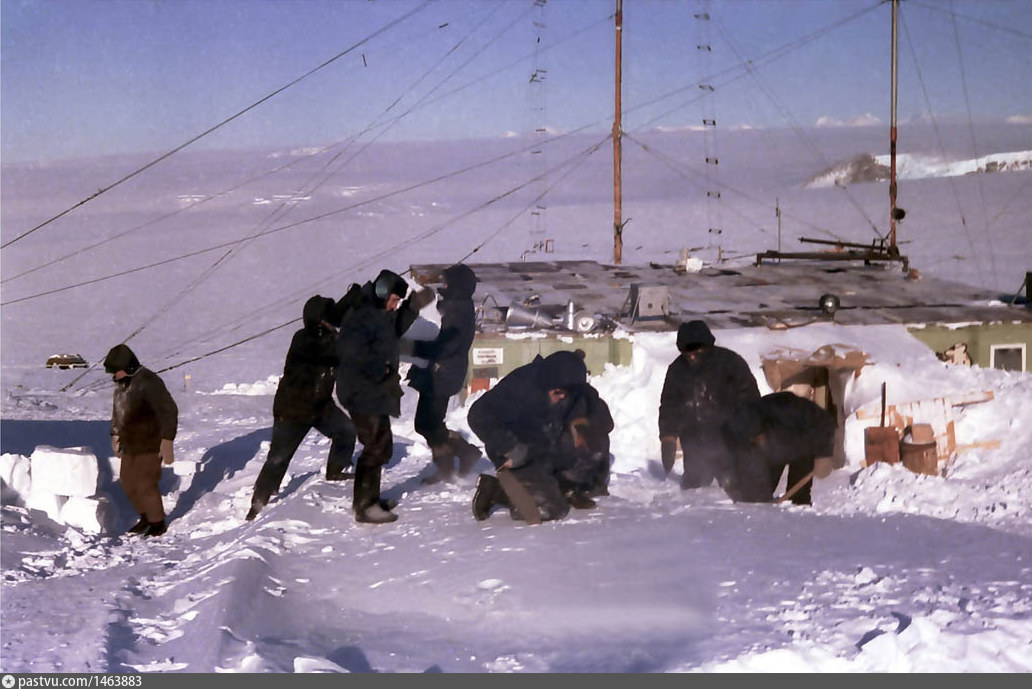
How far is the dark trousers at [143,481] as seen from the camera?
342 inches

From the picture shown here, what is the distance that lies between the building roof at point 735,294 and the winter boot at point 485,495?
9.07 m

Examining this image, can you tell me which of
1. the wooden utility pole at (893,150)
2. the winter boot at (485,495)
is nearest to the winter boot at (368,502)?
the winter boot at (485,495)

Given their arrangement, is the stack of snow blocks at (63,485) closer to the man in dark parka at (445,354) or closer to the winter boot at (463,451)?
the man in dark parka at (445,354)

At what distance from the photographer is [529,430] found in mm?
8047

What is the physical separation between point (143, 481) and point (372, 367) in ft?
7.53

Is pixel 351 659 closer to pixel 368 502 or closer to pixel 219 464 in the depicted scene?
pixel 368 502

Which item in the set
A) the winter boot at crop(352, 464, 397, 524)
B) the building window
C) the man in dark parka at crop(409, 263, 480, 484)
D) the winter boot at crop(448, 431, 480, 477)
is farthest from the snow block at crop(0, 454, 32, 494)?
the building window

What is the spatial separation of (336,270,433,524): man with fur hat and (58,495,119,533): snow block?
2382 millimetres

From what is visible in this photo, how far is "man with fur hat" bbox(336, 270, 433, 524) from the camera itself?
26.6 ft

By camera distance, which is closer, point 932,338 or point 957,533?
point 957,533

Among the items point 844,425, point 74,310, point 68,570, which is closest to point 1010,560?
point 68,570
